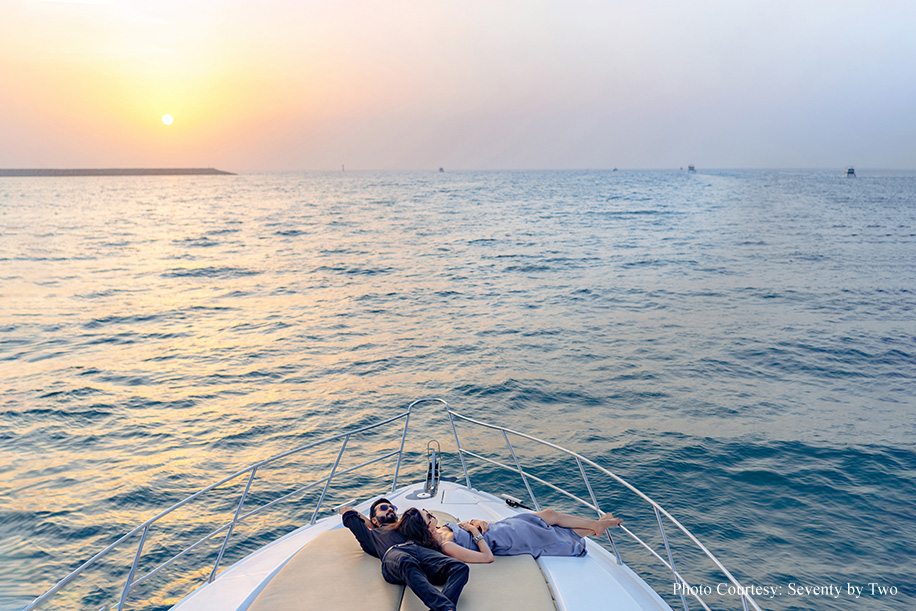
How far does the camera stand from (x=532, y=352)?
2006 centimetres

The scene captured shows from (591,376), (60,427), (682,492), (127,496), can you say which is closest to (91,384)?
(60,427)

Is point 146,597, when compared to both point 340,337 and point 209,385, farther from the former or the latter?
point 340,337

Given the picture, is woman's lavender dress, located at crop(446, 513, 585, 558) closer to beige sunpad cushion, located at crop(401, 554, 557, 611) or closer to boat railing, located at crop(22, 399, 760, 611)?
beige sunpad cushion, located at crop(401, 554, 557, 611)

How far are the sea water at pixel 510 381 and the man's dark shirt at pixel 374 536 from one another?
5.02 metres

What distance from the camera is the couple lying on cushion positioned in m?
4.68

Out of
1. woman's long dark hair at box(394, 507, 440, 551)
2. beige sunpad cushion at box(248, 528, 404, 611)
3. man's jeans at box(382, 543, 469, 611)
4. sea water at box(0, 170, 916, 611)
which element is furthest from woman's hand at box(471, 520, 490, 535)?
sea water at box(0, 170, 916, 611)

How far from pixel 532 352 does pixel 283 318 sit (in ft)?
38.5

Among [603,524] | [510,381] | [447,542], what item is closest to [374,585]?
[447,542]

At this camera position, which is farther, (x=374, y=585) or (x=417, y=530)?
(x=417, y=530)

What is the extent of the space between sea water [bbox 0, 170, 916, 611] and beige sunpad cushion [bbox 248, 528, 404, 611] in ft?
15.8

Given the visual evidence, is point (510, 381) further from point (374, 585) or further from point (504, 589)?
point (374, 585)

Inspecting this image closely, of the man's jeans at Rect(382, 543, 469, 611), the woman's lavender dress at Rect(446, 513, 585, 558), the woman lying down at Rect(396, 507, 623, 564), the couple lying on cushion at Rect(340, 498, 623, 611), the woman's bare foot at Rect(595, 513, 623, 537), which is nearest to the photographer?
the man's jeans at Rect(382, 543, 469, 611)

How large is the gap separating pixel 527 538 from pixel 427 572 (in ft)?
3.92

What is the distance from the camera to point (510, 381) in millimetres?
17188
